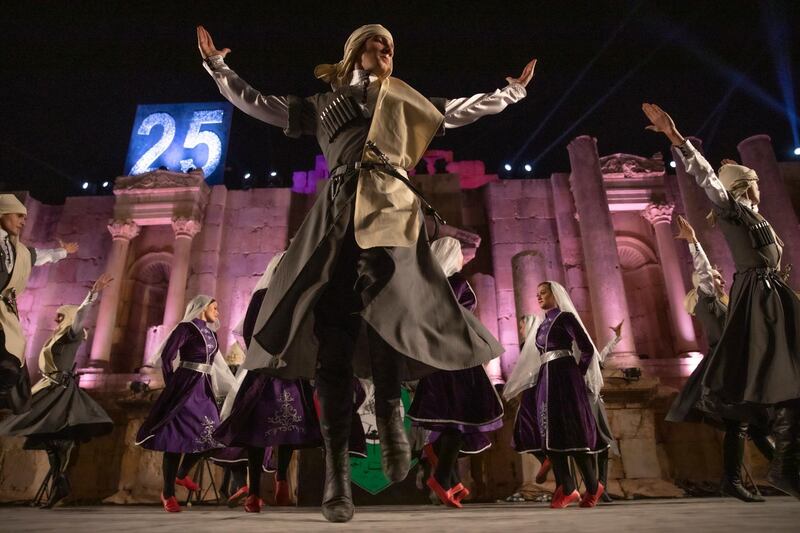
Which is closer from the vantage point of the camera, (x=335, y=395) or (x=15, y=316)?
(x=335, y=395)

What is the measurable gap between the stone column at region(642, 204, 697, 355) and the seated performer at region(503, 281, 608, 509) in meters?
7.09

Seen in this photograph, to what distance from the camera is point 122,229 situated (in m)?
12.5

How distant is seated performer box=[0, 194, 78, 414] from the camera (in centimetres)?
439

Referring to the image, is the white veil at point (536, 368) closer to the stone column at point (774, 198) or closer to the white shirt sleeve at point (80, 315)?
the white shirt sleeve at point (80, 315)

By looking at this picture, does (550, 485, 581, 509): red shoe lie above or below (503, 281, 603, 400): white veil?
below

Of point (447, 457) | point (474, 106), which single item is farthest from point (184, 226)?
point (474, 106)

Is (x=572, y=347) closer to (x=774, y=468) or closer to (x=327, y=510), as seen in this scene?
(x=774, y=468)

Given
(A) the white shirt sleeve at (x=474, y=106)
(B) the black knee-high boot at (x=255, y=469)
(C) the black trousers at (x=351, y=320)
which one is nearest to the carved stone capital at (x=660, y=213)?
(A) the white shirt sleeve at (x=474, y=106)

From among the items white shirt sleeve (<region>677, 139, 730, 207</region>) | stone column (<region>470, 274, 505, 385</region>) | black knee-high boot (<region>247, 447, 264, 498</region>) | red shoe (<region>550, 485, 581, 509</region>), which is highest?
stone column (<region>470, 274, 505, 385</region>)

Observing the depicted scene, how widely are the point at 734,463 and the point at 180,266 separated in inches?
432

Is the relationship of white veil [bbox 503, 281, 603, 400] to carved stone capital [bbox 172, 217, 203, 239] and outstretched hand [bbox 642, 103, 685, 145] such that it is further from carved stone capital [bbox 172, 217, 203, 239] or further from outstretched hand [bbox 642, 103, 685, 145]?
carved stone capital [bbox 172, 217, 203, 239]

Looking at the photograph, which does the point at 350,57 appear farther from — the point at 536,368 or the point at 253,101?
the point at 536,368

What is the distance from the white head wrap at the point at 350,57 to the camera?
9.12 ft

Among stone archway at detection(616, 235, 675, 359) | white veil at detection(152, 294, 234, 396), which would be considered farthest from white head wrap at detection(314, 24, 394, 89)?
stone archway at detection(616, 235, 675, 359)
